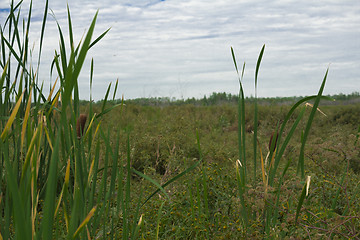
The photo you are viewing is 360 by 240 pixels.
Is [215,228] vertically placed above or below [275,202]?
below

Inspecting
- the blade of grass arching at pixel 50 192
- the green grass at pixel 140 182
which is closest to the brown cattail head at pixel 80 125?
the green grass at pixel 140 182

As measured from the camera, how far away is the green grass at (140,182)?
98cm

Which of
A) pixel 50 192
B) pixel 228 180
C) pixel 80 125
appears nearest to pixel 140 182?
pixel 228 180

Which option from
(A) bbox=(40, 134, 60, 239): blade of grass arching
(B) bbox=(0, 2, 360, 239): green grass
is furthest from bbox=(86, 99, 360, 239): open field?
(A) bbox=(40, 134, 60, 239): blade of grass arching

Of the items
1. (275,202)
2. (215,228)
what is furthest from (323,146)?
(215,228)

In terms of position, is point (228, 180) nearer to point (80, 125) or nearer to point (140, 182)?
point (140, 182)

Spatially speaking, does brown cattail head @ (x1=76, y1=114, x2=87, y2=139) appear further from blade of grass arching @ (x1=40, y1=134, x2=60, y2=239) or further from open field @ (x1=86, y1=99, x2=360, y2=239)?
blade of grass arching @ (x1=40, y1=134, x2=60, y2=239)

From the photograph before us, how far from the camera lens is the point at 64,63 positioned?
3.77ft

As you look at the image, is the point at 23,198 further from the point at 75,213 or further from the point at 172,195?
the point at 172,195

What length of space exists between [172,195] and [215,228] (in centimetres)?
58

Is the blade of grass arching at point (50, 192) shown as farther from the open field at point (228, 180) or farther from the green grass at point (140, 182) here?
the open field at point (228, 180)

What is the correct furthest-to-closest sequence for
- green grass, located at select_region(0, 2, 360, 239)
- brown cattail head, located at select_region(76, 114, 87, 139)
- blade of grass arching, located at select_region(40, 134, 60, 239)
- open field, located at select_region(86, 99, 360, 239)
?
open field, located at select_region(86, 99, 360, 239) < brown cattail head, located at select_region(76, 114, 87, 139) < green grass, located at select_region(0, 2, 360, 239) < blade of grass arching, located at select_region(40, 134, 60, 239)

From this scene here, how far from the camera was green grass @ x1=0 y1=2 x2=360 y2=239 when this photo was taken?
3.21 feet

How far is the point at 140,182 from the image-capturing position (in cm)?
300
